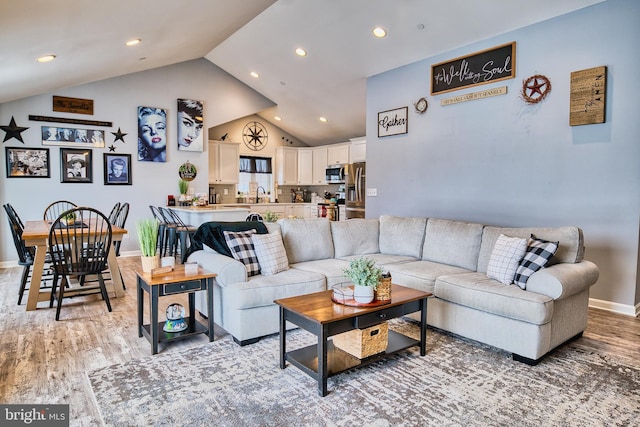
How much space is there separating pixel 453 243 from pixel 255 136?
6767mm

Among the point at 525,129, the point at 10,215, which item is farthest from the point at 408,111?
the point at 10,215

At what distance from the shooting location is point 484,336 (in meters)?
3.02

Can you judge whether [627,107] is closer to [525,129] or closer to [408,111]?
[525,129]

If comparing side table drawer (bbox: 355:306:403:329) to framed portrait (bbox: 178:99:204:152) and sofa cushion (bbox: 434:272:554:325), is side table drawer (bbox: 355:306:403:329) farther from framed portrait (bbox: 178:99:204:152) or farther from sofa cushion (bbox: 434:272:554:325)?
framed portrait (bbox: 178:99:204:152)

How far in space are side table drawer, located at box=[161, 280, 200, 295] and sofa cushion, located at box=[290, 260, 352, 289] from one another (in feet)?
3.31

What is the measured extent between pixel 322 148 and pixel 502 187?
5.53m

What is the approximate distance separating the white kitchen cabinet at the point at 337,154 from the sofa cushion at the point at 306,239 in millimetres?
4801

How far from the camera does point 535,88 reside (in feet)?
14.3

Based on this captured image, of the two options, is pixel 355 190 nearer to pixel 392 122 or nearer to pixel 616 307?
pixel 392 122

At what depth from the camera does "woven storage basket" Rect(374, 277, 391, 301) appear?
8.72 feet

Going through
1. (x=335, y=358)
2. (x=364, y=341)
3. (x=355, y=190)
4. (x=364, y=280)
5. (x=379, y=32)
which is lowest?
(x=335, y=358)

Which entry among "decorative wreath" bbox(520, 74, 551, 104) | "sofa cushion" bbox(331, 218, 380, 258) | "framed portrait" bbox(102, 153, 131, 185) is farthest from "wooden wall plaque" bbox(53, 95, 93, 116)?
"decorative wreath" bbox(520, 74, 551, 104)

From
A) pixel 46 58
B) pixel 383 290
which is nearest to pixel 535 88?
pixel 383 290

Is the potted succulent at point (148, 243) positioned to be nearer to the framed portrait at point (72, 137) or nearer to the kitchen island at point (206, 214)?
the kitchen island at point (206, 214)
